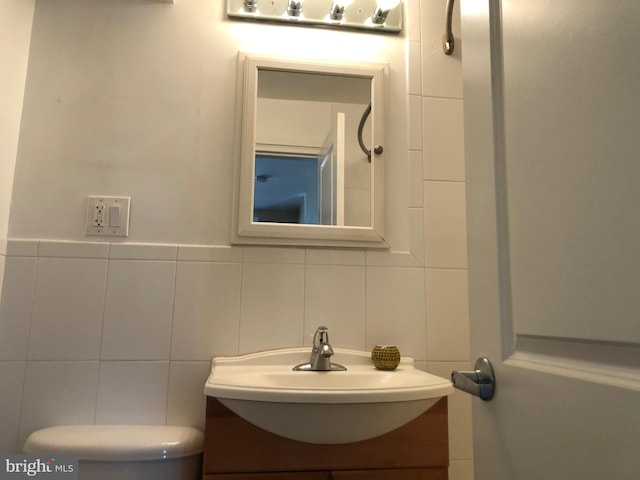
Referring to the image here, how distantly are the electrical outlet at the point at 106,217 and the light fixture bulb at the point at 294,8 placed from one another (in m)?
0.80

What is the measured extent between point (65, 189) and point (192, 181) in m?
0.36

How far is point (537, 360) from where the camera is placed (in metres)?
0.48

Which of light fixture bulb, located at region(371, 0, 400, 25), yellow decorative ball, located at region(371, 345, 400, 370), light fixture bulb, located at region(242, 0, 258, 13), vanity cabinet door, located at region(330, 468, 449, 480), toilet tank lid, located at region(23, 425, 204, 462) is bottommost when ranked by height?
vanity cabinet door, located at region(330, 468, 449, 480)

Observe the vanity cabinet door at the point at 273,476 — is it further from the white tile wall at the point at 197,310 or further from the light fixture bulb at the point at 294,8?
the light fixture bulb at the point at 294,8

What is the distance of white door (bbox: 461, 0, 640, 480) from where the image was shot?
0.36 metres

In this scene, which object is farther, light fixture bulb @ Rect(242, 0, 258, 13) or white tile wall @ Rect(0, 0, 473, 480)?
light fixture bulb @ Rect(242, 0, 258, 13)

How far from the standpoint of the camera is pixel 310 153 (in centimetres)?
129

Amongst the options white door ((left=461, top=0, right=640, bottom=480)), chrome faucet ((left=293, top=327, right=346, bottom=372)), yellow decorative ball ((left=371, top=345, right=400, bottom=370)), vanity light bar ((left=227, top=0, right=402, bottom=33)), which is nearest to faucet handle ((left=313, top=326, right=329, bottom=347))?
chrome faucet ((left=293, top=327, right=346, bottom=372))

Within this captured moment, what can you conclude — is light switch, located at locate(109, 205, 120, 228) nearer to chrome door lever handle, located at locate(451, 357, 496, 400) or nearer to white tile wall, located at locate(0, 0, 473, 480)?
white tile wall, located at locate(0, 0, 473, 480)

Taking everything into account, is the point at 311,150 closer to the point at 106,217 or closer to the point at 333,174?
the point at 333,174

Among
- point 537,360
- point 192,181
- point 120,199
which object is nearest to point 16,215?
point 120,199

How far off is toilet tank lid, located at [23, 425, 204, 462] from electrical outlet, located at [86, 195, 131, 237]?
0.52 m

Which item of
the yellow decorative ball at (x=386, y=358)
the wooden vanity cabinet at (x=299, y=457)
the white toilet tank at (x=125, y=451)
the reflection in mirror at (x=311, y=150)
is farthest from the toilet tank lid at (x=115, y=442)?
the reflection in mirror at (x=311, y=150)

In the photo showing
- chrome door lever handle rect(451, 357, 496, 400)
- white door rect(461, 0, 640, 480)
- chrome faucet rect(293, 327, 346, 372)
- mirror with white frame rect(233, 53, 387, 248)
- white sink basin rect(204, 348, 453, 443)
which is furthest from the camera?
mirror with white frame rect(233, 53, 387, 248)
